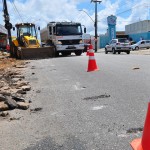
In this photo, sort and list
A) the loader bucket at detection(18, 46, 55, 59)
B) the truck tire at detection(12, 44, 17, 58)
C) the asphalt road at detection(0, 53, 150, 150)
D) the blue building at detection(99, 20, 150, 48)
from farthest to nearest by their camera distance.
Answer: the blue building at detection(99, 20, 150, 48), the truck tire at detection(12, 44, 17, 58), the loader bucket at detection(18, 46, 55, 59), the asphalt road at detection(0, 53, 150, 150)

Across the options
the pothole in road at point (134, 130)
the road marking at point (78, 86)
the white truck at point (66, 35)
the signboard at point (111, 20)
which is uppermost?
the signboard at point (111, 20)

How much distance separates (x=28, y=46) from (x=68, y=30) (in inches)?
140

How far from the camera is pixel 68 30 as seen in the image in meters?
28.3

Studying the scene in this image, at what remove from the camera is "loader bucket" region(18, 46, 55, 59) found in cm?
2652

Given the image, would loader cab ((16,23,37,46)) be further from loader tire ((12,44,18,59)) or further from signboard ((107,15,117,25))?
signboard ((107,15,117,25))

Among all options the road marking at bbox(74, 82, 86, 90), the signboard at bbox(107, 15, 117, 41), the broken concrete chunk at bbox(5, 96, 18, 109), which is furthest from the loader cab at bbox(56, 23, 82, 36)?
the signboard at bbox(107, 15, 117, 41)

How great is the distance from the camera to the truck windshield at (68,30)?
28033mm

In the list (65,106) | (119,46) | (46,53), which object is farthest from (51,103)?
(119,46)

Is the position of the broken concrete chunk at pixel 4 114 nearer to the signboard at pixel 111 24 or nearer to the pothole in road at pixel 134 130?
the pothole in road at pixel 134 130

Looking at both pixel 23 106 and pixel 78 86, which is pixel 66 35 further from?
pixel 23 106

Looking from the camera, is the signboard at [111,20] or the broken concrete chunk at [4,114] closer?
the broken concrete chunk at [4,114]

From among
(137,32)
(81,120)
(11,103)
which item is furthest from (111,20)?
(81,120)

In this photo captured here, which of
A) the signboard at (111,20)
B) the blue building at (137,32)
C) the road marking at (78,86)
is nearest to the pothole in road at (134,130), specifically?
the road marking at (78,86)

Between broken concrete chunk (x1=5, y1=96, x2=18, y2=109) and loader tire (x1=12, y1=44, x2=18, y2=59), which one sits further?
loader tire (x1=12, y1=44, x2=18, y2=59)
